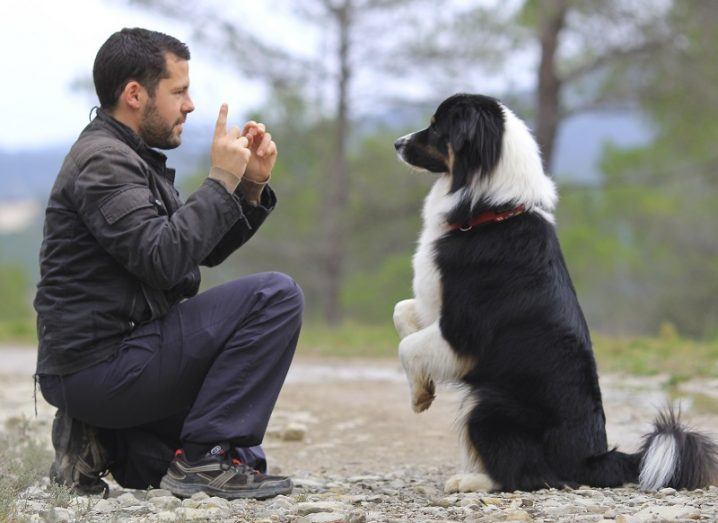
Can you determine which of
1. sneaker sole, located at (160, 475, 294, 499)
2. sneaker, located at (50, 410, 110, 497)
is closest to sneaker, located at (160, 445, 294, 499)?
sneaker sole, located at (160, 475, 294, 499)

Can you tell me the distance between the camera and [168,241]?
12.1 ft

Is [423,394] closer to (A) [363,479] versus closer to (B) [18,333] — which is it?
(A) [363,479]

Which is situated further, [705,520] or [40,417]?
[40,417]

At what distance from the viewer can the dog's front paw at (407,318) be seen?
15.5 ft

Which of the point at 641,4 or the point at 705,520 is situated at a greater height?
the point at 641,4

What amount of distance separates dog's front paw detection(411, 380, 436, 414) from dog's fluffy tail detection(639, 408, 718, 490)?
100cm

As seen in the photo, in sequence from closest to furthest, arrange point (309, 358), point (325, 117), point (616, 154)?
1. point (309, 358)
2. point (325, 117)
3. point (616, 154)

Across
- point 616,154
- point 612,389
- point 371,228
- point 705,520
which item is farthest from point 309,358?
point 616,154

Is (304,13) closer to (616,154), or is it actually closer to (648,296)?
(616,154)

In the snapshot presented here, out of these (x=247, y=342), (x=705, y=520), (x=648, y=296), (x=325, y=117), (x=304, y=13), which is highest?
(x=304, y=13)

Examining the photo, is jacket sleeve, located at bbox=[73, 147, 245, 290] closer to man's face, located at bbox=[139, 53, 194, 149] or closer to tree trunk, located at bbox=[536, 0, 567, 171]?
man's face, located at bbox=[139, 53, 194, 149]

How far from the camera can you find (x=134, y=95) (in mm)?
4035

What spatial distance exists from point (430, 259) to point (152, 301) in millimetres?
1312

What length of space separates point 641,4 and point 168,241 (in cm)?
1299
